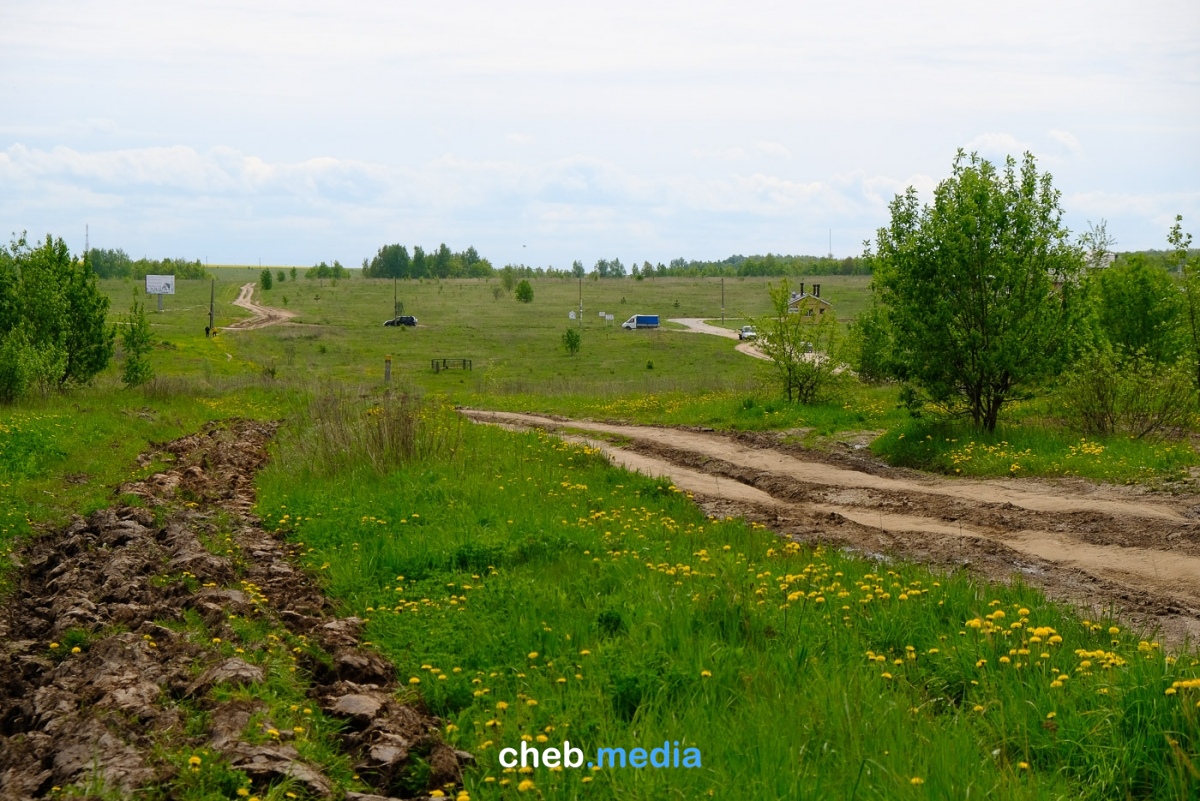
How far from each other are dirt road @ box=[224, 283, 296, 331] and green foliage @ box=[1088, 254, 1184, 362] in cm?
7271

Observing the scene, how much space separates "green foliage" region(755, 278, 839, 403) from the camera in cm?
2600

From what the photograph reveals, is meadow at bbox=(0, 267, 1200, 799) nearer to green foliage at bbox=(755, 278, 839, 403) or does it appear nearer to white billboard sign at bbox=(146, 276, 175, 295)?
green foliage at bbox=(755, 278, 839, 403)

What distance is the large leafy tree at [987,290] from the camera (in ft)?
58.1

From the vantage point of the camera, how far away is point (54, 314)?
101ft

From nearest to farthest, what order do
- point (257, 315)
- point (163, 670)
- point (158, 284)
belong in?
point (163, 670) < point (257, 315) < point (158, 284)

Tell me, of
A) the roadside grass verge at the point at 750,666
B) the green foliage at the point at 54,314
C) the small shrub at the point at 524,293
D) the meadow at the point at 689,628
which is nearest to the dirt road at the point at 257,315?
the small shrub at the point at 524,293

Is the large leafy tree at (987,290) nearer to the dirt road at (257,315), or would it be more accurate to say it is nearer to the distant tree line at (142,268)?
the dirt road at (257,315)

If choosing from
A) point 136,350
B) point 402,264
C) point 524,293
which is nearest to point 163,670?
point 136,350

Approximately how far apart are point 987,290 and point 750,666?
1389 cm

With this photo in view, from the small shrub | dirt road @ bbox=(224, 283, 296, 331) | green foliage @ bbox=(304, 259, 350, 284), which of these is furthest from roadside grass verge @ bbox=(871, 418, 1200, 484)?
green foliage @ bbox=(304, 259, 350, 284)

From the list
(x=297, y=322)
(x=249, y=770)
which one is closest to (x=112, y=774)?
(x=249, y=770)

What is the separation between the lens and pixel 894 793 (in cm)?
440

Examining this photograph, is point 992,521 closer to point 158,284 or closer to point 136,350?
point 136,350

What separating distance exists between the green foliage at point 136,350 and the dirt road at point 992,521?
23919mm
